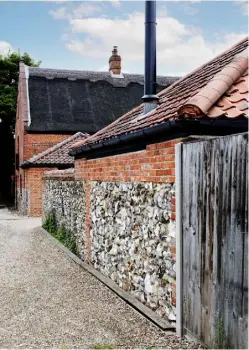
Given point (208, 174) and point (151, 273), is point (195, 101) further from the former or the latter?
point (151, 273)

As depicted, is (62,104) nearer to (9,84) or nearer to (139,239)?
(9,84)

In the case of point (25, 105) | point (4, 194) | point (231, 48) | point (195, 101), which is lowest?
point (4, 194)

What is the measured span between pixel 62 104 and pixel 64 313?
20498 millimetres

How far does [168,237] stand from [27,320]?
2.06 m

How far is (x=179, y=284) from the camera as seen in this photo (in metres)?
4.63

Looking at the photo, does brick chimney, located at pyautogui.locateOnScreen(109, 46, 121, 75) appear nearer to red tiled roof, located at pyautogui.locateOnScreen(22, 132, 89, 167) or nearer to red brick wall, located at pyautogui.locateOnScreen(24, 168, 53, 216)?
red tiled roof, located at pyautogui.locateOnScreen(22, 132, 89, 167)

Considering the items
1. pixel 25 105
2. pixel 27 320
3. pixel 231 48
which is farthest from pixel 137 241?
pixel 25 105

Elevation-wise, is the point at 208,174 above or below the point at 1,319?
above

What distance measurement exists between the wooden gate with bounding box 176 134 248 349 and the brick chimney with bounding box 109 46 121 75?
25851 millimetres

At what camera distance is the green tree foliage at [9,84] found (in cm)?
3303

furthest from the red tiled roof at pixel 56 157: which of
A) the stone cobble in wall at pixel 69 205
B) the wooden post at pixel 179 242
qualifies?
the wooden post at pixel 179 242

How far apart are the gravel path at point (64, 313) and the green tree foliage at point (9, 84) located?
25684 mm

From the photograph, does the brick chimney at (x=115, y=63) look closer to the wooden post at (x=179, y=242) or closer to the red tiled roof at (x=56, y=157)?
the red tiled roof at (x=56, y=157)

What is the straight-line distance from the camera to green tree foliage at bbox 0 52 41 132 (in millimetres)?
33031
